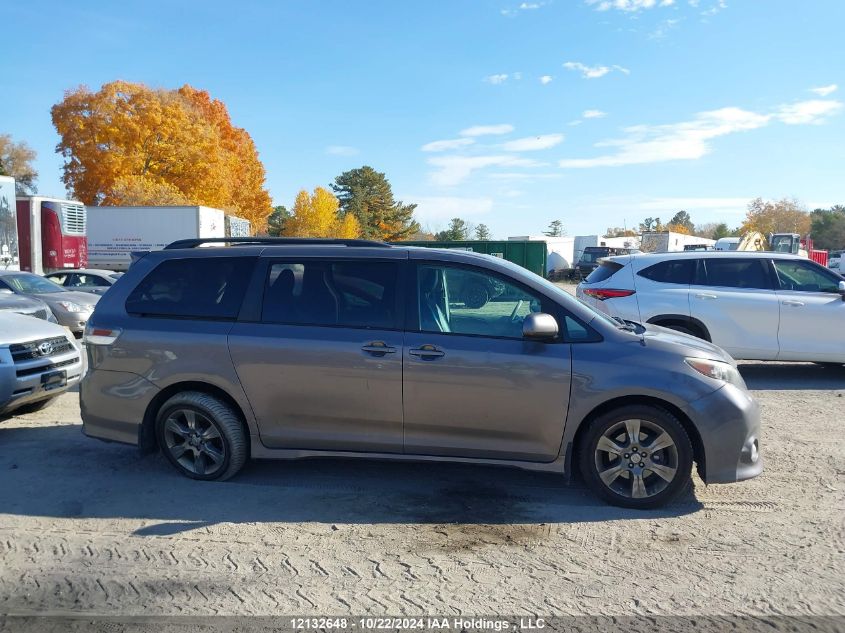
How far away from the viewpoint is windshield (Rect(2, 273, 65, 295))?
1202 centimetres

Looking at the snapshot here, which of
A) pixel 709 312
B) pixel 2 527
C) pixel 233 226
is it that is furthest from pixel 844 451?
pixel 233 226

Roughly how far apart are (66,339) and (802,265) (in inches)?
363

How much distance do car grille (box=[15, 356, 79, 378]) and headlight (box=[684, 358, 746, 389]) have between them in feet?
19.1

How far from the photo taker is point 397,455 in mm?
4672

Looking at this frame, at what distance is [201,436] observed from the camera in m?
4.94

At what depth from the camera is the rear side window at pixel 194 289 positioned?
5000 millimetres

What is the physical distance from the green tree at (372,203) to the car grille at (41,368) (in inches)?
2710

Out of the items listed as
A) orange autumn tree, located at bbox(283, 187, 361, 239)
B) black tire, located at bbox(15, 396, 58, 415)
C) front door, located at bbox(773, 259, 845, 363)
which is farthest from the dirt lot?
orange autumn tree, located at bbox(283, 187, 361, 239)

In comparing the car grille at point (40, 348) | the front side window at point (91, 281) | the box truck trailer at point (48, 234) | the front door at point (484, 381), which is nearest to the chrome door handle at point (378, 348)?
the front door at point (484, 381)

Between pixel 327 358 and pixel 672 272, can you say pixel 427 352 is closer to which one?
pixel 327 358

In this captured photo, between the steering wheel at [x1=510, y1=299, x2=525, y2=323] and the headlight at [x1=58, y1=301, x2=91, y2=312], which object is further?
the headlight at [x1=58, y1=301, x2=91, y2=312]

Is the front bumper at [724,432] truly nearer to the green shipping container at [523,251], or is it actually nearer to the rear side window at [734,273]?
the rear side window at [734,273]

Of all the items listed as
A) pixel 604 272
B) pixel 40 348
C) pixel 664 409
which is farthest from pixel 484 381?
pixel 604 272

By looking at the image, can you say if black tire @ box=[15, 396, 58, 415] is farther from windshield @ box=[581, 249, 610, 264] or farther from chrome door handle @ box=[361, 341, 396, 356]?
windshield @ box=[581, 249, 610, 264]
